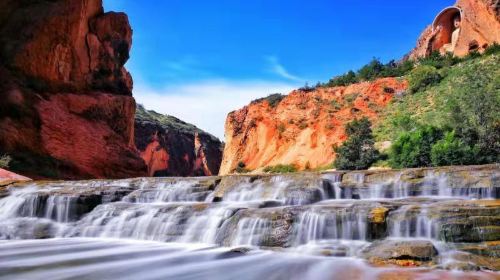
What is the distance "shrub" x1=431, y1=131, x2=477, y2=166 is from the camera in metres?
20.6

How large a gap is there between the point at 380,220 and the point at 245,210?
3357 millimetres

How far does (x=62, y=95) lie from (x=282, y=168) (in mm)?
19282

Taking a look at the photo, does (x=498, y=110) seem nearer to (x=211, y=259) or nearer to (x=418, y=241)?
(x=418, y=241)

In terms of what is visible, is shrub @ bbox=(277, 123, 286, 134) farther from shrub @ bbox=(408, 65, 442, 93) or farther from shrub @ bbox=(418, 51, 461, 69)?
shrub @ bbox=(418, 51, 461, 69)

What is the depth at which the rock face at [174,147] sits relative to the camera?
57750mm

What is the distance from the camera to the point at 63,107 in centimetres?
2923

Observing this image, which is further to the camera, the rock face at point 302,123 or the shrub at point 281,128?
the shrub at point 281,128

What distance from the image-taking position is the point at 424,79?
125 feet

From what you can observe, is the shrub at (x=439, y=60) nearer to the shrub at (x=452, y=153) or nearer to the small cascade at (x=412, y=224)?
the shrub at (x=452, y=153)

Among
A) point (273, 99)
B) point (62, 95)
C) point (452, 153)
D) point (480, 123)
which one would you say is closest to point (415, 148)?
point (452, 153)

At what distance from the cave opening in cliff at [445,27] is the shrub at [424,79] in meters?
10.2

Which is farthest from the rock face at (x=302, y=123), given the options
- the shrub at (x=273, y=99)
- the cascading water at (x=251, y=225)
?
the cascading water at (x=251, y=225)

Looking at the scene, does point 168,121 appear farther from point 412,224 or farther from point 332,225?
point 412,224

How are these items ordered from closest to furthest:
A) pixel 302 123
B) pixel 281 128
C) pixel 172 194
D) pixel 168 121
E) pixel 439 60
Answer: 1. pixel 172 194
2. pixel 302 123
3. pixel 439 60
4. pixel 281 128
5. pixel 168 121
